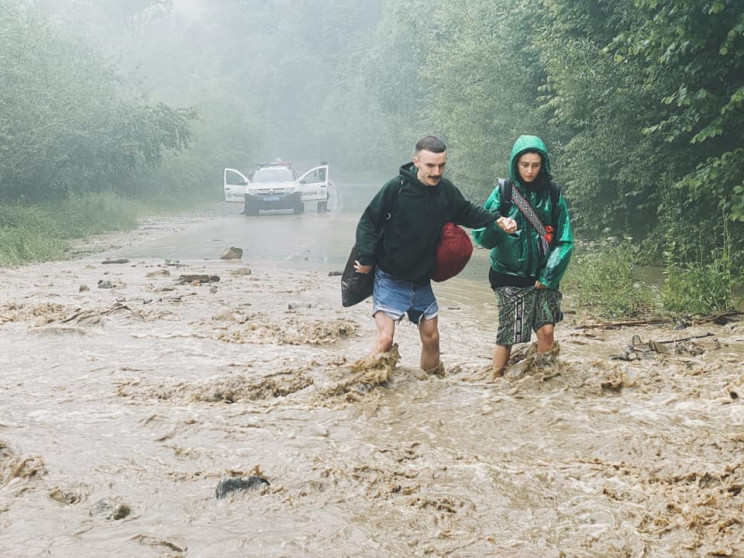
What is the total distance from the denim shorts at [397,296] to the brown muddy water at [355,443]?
481mm

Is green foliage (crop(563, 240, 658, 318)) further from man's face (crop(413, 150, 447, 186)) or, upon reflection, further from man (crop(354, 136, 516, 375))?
man's face (crop(413, 150, 447, 186))

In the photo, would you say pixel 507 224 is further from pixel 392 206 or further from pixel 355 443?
pixel 355 443

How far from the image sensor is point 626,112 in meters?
15.3

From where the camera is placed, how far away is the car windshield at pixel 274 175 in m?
33.1

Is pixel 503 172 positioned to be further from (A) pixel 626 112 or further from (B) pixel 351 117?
(B) pixel 351 117

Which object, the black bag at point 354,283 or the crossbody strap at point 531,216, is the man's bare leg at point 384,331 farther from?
the crossbody strap at point 531,216

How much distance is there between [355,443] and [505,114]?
2099 cm

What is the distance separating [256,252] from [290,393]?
12.7 metres

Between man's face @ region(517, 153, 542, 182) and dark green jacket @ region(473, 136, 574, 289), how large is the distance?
0.05 meters

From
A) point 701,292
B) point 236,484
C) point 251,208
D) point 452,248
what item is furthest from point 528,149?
point 251,208

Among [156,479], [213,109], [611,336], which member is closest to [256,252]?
[611,336]

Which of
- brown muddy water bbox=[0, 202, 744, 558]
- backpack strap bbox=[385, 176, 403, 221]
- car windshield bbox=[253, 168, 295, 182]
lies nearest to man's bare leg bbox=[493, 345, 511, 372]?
brown muddy water bbox=[0, 202, 744, 558]

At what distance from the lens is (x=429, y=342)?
6168mm

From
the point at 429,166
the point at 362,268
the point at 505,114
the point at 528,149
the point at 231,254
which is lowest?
the point at 231,254
